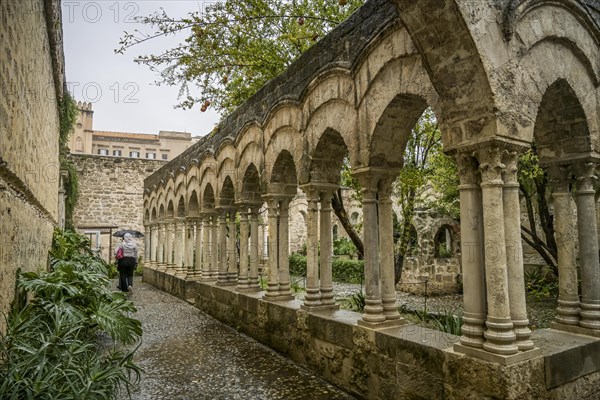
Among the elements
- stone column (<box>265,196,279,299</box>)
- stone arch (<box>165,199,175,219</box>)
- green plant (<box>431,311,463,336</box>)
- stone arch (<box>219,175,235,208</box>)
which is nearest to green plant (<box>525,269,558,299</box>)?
green plant (<box>431,311,463,336</box>)

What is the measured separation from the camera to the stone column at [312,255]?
5277 millimetres

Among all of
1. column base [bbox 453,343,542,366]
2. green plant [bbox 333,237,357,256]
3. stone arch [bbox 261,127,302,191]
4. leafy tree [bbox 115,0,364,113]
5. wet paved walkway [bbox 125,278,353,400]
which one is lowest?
wet paved walkway [bbox 125,278,353,400]

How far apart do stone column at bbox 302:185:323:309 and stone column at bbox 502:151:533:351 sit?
2.40 m

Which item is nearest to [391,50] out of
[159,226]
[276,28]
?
[276,28]

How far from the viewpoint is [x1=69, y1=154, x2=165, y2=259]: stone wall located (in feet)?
63.1

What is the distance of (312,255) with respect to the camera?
18.0 feet

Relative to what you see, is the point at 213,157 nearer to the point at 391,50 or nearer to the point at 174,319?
the point at 174,319

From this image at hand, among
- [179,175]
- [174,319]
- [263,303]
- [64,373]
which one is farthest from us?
[179,175]

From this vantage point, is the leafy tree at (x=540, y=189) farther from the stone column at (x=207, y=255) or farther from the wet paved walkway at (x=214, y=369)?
the stone column at (x=207, y=255)

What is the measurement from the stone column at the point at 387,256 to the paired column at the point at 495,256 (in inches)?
50.7

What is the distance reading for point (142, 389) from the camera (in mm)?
4316

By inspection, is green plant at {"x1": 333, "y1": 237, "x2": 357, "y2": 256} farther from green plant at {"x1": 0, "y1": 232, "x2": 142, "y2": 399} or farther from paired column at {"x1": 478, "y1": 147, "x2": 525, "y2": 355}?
paired column at {"x1": 478, "y1": 147, "x2": 525, "y2": 355}

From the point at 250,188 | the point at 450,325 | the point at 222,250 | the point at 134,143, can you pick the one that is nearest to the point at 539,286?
the point at 450,325

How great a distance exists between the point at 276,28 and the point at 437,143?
3.84m
